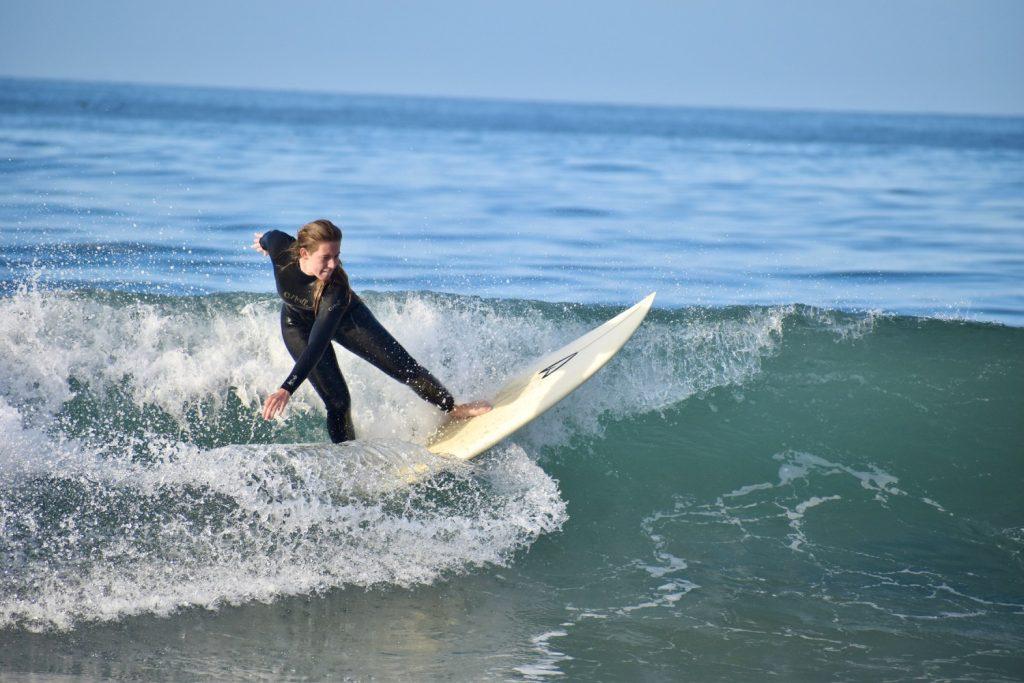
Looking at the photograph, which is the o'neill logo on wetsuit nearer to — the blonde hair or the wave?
the wave

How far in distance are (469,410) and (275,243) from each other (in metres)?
1.41

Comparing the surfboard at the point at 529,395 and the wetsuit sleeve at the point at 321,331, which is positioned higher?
the wetsuit sleeve at the point at 321,331

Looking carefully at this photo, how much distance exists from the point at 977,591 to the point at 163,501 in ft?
13.1

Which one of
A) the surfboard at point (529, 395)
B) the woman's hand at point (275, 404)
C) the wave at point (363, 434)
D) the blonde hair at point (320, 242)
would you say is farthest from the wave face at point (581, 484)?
the blonde hair at point (320, 242)

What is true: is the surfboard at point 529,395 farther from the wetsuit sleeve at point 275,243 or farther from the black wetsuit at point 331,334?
the wetsuit sleeve at point 275,243

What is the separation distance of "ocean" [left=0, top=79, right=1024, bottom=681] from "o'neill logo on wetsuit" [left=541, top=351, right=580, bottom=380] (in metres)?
0.50

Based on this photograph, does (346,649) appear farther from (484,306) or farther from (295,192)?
(295,192)

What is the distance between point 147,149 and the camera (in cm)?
2348

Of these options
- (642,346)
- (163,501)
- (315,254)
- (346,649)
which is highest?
(315,254)

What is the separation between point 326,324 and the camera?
4977 millimetres

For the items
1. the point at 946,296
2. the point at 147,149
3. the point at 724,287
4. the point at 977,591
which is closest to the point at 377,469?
the point at 977,591

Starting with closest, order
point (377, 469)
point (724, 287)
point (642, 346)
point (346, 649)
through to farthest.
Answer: point (346, 649), point (377, 469), point (642, 346), point (724, 287)

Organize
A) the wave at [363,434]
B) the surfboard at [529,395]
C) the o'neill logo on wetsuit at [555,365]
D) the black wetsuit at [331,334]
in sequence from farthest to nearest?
the o'neill logo on wetsuit at [555,365] < the surfboard at [529,395] < the black wetsuit at [331,334] < the wave at [363,434]

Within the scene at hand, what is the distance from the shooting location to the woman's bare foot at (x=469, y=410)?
5.79 meters
